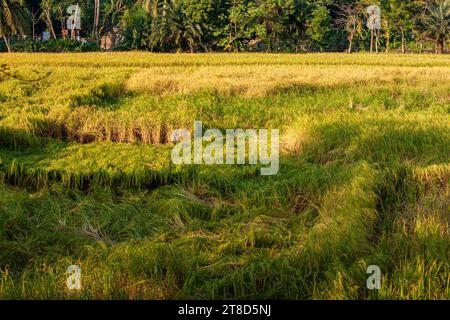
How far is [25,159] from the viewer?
296 inches

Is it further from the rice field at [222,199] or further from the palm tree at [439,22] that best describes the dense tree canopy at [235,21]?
the rice field at [222,199]

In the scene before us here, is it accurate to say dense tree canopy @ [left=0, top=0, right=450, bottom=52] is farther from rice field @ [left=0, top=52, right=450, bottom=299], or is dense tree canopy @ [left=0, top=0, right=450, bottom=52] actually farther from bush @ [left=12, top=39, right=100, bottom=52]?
rice field @ [left=0, top=52, right=450, bottom=299]

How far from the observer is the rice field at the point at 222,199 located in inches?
154

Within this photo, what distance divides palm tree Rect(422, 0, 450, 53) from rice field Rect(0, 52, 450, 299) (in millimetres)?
26767

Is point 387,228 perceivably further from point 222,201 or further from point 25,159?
point 25,159

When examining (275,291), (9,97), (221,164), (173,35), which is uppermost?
(173,35)

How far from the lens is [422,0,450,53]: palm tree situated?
3572 cm

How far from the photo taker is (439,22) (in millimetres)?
36125

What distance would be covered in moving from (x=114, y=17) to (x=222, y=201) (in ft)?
114

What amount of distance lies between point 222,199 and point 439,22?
34.7m

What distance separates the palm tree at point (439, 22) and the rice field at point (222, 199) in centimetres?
2677

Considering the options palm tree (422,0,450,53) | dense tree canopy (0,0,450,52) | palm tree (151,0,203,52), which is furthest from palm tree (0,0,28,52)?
palm tree (422,0,450,53)

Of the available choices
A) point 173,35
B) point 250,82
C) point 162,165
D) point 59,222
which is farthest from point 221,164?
point 173,35
